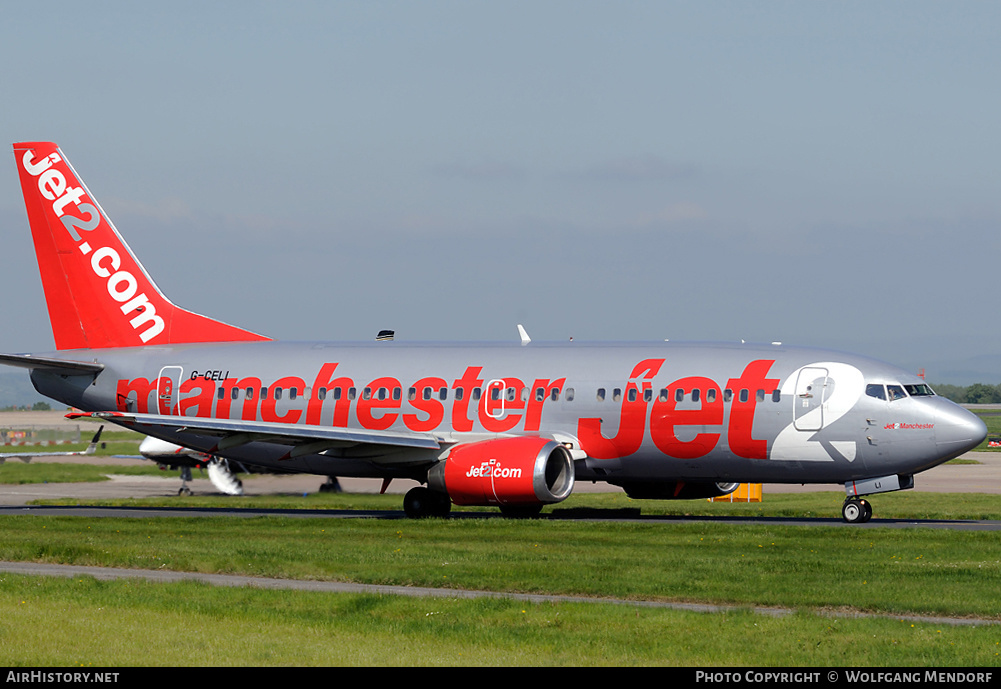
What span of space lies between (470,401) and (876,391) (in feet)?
33.5

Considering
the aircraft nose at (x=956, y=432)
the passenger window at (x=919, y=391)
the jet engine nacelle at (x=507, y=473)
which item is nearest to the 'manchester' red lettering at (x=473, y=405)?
the jet engine nacelle at (x=507, y=473)

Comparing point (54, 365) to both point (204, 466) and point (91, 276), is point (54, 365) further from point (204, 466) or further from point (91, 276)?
point (204, 466)

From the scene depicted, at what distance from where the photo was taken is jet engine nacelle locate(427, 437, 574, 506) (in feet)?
105

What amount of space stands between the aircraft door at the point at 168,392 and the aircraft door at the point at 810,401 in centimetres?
1754

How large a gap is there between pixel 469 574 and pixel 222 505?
23.0 metres

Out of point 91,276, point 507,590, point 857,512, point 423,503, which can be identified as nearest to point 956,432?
point 857,512

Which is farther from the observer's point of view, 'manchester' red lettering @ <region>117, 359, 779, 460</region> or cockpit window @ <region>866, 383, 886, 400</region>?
'manchester' red lettering @ <region>117, 359, 779, 460</region>

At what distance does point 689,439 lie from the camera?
32.9 metres

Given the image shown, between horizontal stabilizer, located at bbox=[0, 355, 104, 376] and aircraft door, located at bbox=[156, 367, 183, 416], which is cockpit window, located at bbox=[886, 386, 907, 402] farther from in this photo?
horizontal stabilizer, located at bbox=[0, 355, 104, 376]

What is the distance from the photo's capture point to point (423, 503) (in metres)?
34.9

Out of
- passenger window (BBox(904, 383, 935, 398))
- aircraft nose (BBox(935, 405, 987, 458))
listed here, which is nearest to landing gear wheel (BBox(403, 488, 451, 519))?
passenger window (BBox(904, 383, 935, 398))

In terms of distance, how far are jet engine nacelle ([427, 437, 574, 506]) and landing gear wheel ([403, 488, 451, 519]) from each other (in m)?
1.33
